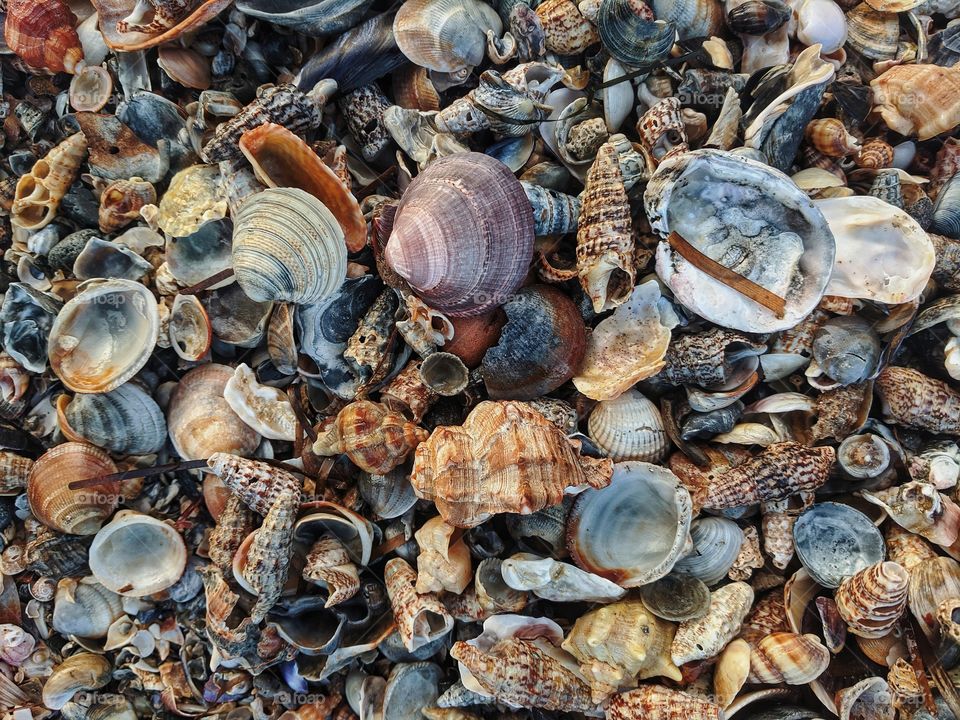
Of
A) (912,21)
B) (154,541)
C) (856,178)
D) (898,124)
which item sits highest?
(912,21)

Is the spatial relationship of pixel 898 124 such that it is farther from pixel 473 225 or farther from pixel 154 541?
pixel 154 541

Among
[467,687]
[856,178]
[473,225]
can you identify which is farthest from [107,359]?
[856,178]

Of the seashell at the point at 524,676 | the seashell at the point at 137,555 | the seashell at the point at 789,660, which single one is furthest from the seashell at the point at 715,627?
the seashell at the point at 137,555

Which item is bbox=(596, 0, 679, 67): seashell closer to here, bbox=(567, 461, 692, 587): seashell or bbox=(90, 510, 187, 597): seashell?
bbox=(567, 461, 692, 587): seashell

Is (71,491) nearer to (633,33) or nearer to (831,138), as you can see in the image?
(633,33)

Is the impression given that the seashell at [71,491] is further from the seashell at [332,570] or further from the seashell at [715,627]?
the seashell at [715,627]

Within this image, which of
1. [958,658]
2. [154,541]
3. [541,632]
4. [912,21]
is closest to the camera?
[958,658]

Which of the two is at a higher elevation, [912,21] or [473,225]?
[912,21]
